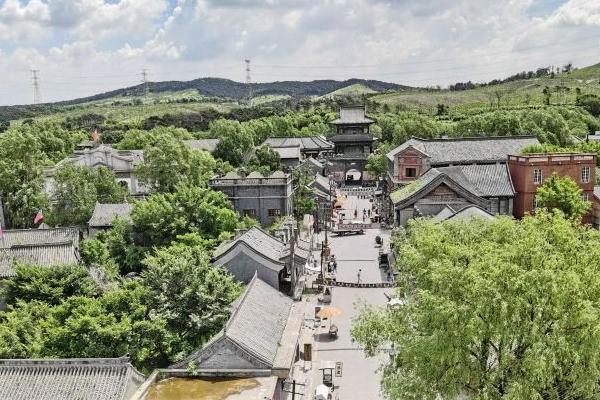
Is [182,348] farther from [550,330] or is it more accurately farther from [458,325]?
[550,330]

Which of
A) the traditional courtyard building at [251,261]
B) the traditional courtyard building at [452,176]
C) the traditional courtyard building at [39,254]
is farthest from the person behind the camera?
Result: the traditional courtyard building at [452,176]

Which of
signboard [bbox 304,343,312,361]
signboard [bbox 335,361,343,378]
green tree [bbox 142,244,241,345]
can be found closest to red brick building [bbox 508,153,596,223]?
signboard [bbox 335,361,343,378]

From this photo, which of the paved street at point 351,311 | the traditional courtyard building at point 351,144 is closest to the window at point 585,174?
the paved street at point 351,311

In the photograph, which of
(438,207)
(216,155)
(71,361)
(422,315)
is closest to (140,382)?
(71,361)

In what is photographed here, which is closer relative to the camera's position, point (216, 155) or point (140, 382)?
point (140, 382)

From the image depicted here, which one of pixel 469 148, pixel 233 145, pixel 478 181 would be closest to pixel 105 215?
pixel 478 181

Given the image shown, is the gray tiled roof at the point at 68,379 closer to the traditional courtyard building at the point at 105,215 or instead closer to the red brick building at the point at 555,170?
the traditional courtyard building at the point at 105,215

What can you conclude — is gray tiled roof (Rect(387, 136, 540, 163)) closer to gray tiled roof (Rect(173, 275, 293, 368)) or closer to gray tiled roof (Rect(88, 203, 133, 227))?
gray tiled roof (Rect(88, 203, 133, 227))
